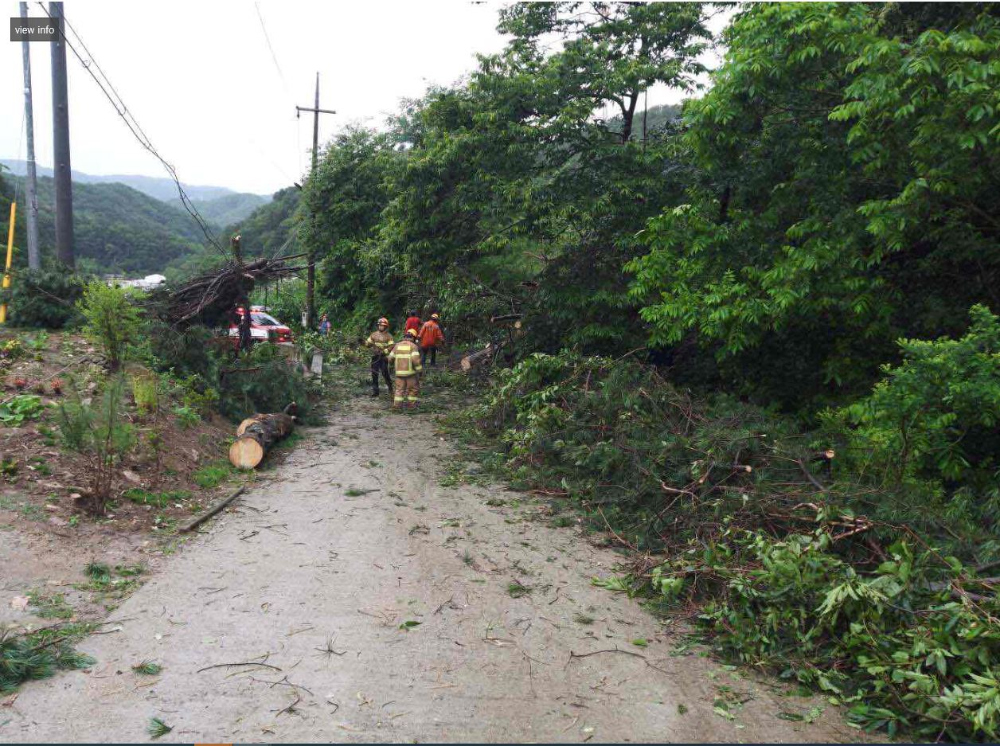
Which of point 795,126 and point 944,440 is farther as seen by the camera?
point 795,126

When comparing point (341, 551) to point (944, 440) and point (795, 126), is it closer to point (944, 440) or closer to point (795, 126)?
point (944, 440)

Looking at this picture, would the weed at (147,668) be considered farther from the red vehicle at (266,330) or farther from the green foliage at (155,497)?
the red vehicle at (266,330)

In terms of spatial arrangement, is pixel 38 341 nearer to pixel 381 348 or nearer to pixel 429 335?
pixel 381 348

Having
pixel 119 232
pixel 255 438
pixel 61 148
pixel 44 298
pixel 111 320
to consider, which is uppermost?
pixel 119 232

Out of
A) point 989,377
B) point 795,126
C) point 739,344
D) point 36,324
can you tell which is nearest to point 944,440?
point 989,377

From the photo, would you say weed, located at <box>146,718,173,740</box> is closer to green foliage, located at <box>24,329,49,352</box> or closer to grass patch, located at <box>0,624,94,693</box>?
grass patch, located at <box>0,624,94,693</box>

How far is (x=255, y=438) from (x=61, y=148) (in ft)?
22.2

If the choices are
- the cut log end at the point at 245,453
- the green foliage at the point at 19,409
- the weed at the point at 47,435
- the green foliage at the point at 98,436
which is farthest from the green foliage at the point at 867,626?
the green foliage at the point at 19,409

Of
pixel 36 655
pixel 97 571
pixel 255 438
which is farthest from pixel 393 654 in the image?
pixel 255 438

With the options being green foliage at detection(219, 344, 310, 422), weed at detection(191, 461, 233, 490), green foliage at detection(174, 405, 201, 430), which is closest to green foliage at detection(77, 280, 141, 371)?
green foliage at detection(174, 405, 201, 430)

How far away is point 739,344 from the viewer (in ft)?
27.7

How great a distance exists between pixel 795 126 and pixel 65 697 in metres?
10.2

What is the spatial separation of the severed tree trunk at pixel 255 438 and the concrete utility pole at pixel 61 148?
15.7ft

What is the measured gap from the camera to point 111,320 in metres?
8.15
